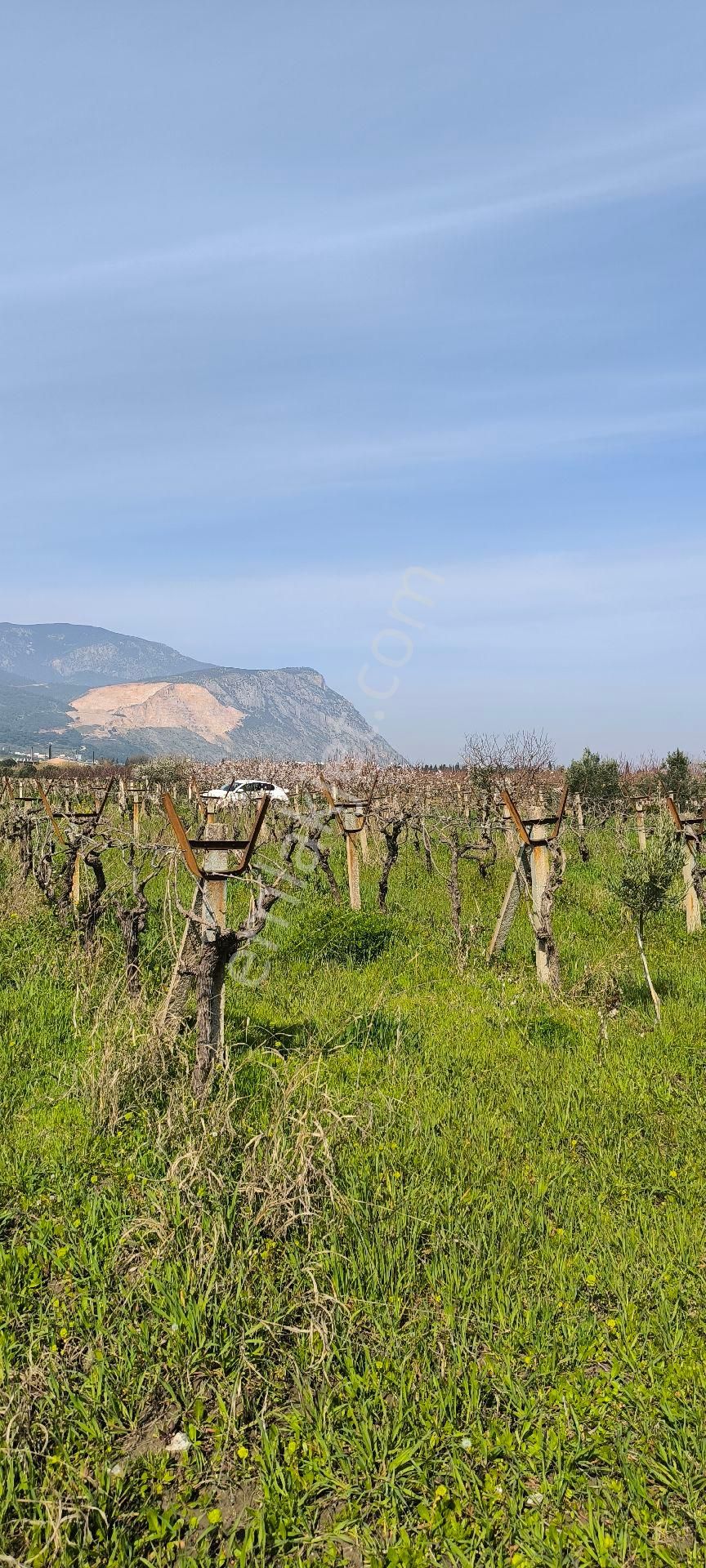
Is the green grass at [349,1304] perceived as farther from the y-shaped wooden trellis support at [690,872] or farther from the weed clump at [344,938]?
the y-shaped wooden trellis support at [690,872]

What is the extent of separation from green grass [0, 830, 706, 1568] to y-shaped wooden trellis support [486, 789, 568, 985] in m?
2.24

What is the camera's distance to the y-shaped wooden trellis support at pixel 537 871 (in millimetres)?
8852

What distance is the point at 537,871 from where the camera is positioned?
29.7 feet

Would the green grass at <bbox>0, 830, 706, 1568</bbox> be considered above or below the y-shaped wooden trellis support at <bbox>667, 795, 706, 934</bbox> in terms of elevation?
below

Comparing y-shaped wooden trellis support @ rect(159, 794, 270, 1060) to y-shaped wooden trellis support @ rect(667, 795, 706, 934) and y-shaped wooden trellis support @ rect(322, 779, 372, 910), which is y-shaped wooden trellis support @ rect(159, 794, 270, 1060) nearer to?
y-shaped wooden trellis support @ rect(322, 779, 372, 910)

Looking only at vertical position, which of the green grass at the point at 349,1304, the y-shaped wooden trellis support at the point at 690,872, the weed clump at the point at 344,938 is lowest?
the green grass at the point at 349,1304

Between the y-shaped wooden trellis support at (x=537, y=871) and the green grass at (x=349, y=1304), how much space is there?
2.24 meters

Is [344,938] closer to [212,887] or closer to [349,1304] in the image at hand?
[212,887]

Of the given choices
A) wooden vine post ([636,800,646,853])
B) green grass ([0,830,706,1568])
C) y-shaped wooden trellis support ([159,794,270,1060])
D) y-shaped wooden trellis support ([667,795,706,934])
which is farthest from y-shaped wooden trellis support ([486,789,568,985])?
y-shaped wooden trellis support ([159,794,270,1060])

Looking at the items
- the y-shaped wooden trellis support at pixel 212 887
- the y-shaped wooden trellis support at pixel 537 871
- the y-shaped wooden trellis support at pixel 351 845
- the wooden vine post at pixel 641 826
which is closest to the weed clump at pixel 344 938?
the y-shaped wooden trellis support at pixel 537 871

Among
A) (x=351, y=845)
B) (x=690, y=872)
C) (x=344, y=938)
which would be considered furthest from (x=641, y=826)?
(x=344, y=938)

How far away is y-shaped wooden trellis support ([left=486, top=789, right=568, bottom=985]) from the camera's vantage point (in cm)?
885

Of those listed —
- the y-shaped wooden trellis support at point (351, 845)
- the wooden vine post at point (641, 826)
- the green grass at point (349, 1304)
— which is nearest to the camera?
the green grass at point (349, 1304)

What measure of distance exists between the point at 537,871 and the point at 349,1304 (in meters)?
5.90
